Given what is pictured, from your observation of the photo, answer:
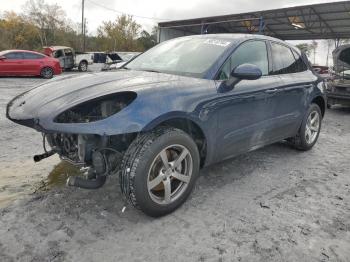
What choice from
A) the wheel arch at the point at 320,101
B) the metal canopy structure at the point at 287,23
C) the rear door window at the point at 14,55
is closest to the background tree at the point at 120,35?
the metal canopy structure at the point at 287,23

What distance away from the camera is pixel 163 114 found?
3.05 m

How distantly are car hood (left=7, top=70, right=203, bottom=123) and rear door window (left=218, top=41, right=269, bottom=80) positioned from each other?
541 mm

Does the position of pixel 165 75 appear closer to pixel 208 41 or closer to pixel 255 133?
pixel 208 41

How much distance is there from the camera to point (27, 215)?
10.4 feet

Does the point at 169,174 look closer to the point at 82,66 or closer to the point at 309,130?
the point at 309,130

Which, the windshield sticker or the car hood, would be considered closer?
the car hood

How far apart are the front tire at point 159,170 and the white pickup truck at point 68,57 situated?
21.6m

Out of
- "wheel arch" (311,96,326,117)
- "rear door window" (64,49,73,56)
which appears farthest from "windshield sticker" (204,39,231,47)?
"rear door window" (64,49,73,56)

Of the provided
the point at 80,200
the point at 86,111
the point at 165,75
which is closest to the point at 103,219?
the point at 80,200

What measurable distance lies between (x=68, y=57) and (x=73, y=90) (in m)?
22.0

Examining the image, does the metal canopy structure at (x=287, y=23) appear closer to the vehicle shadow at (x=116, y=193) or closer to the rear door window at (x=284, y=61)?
the rear door window at (x=284, y=61)

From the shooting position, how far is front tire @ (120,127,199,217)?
9.68ft

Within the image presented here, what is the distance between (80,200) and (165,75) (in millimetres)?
1465

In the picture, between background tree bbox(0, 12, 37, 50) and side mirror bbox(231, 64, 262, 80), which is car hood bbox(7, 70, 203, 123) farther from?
background tree bbox(0, 12, 37, 50)
